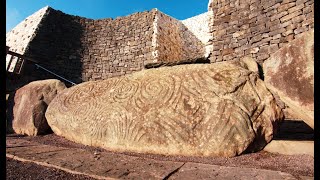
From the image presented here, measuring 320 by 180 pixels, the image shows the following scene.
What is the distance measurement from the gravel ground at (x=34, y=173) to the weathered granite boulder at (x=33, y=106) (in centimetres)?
215

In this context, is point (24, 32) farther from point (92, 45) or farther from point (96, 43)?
point (96, 43)

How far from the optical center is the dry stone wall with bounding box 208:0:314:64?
6395mm

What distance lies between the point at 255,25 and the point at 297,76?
6072mm

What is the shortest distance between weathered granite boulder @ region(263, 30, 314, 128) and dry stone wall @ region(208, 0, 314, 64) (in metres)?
5.01

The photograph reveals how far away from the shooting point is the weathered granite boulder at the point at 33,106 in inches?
155

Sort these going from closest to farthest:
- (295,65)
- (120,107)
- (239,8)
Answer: (295,65), (120,107), (239,8)

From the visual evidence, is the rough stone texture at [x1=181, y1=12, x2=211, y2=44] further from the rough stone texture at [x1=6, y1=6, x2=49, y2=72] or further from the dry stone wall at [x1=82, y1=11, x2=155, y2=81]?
the rough stone texture at [x1=6, y1=6, x2=49, y2=72]

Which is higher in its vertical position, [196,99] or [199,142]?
[196,99]

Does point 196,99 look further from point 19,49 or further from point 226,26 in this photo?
point 19,49

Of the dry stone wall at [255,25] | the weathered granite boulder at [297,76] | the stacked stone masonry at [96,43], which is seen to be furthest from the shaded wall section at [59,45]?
the weathered granite boulder at [297,76]

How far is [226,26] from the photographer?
8.09m

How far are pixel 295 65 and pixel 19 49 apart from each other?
1371 cm

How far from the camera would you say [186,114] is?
7.82 ft

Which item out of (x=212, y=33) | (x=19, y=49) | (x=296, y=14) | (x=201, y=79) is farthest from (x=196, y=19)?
(x=201, y=79)
